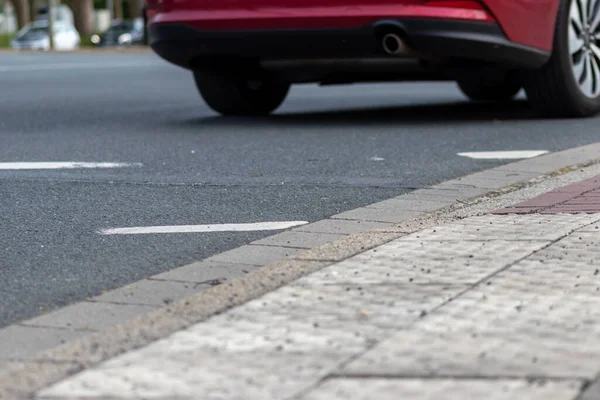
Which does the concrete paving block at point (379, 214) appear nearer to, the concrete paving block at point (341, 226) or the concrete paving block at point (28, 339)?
the concrete paving block at point (341, 226)

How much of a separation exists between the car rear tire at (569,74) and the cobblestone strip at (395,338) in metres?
4.26

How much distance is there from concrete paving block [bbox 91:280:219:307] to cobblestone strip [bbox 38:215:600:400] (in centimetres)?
29

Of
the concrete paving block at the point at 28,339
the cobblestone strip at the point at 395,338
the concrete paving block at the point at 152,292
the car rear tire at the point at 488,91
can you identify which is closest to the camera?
the cobblestone strip at the point at 395,338

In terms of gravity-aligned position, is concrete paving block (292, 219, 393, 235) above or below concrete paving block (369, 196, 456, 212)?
above

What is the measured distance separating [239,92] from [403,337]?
614cm

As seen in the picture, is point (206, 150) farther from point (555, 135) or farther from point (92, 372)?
point (92, 372)

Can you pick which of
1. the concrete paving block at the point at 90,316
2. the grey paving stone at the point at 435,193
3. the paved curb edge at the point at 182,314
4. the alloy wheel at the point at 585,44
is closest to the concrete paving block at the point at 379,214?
the paved curb edge at the point at 182,314

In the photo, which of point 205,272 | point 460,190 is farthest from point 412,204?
point 205,272

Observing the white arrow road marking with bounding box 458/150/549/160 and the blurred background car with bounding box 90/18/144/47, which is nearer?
the white arrow road marking with bounding box 458/150/549/160

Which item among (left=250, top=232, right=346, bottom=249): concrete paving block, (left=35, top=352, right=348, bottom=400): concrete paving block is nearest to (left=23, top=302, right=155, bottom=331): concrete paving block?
(left=35, top=352, right=348, bottom=400): concrete paving block

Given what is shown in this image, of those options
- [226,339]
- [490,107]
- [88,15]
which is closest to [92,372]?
[226,339]

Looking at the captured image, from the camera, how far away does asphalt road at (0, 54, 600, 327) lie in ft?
13.6

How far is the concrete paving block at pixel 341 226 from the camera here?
4.51 m

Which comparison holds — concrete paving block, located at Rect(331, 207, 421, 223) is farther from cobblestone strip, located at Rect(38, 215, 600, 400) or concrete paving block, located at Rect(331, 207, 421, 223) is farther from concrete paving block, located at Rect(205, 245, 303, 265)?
cobblestone strip, located at Rect(38, 215, 600, 400)
